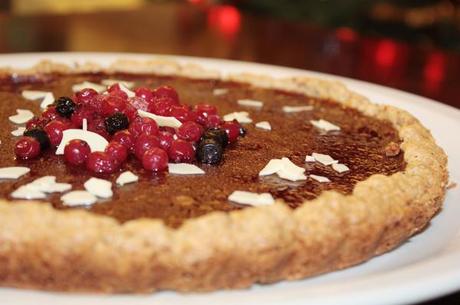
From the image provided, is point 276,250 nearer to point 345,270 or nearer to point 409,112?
point 345,270

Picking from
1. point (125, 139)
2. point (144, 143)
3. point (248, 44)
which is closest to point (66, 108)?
point (125, 139)

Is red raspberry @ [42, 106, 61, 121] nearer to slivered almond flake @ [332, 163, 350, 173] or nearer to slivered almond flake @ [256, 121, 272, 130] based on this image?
slivered almond flake @ [256, 121, 272, 130]

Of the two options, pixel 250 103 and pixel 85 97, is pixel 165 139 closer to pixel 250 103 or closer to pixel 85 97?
pixel 85 97

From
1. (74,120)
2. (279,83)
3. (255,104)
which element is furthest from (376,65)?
(74,120)

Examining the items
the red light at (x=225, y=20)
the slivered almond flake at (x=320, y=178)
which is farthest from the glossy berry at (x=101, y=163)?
the red light at (x=225, y=20)

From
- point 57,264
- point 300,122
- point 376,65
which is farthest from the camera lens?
point 376,65

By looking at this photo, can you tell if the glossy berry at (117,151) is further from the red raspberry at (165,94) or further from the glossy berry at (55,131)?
the red raspberry at (165,94)
